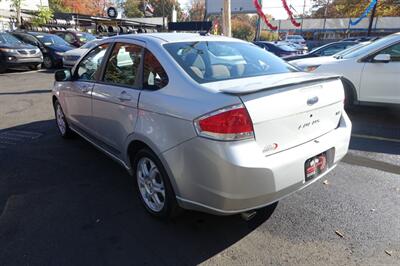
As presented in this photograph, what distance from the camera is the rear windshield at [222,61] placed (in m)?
2.95

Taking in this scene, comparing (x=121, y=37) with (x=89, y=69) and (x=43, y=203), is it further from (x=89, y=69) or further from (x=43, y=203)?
(x=43, y=203)

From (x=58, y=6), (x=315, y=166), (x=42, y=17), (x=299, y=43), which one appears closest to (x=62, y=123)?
(x=315, y=166)

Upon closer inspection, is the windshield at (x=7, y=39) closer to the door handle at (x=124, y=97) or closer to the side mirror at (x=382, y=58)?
the door handle at (x=124, y=97)

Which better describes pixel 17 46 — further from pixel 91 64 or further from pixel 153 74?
pixel 153 74

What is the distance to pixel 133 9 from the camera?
79500mm

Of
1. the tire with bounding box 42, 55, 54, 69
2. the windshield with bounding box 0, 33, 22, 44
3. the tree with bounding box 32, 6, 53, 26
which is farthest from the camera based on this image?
the tree with bounding box 32, 6, 53, 26

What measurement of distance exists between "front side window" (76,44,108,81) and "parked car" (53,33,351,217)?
24 cm

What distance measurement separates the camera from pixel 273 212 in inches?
127

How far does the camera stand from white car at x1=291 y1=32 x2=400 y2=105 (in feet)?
19.5

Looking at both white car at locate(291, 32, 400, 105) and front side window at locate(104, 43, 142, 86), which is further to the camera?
white car at locate(291, 32, 400, 105)


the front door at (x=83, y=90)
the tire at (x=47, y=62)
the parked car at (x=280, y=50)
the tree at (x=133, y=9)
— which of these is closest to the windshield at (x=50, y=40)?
the tire at (x=47, y=62)

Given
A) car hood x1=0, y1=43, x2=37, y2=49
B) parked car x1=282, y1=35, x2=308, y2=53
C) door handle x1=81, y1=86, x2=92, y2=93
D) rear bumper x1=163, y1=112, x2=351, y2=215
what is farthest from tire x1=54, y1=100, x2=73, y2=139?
parked car x1=282, y1=35, x2=308, y2=53

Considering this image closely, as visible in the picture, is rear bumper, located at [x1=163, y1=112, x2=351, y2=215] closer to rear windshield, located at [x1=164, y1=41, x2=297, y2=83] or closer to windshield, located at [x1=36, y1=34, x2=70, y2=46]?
rear windshield, located at [x1=164, y1=41, x2=297, y2=83]

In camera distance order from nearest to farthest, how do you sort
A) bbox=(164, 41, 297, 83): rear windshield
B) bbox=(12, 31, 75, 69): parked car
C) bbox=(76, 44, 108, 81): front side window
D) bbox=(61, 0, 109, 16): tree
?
bbox=(164, 41, 297, 83): rear windshield → bbox=(76, 44, 108, 81): front side window → bbox=(12, 31, 75, 69): parked car → bbox=(61, 0, 109, 16): tree
